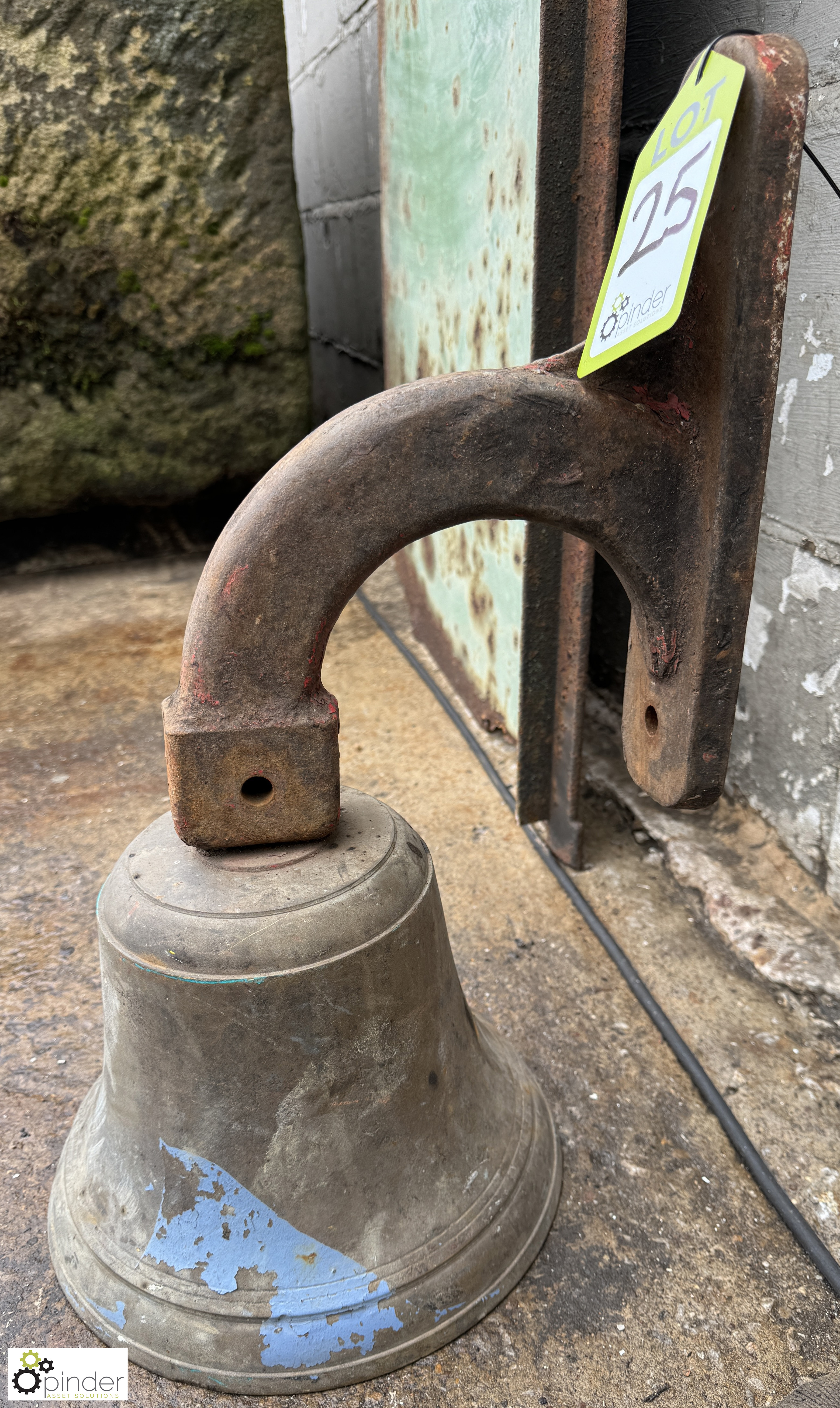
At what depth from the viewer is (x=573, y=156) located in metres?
1.31

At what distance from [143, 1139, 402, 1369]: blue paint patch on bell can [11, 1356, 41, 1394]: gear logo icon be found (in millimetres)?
163

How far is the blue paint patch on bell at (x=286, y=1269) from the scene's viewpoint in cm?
91

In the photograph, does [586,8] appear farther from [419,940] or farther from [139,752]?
[139,752]

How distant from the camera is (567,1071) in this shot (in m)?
1.27

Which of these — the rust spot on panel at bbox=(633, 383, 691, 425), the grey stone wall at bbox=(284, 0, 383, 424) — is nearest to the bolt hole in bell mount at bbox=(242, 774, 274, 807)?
the rust spot on panel at bbox=(633, 383, 691, 425)

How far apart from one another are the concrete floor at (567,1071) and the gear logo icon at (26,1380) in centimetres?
4

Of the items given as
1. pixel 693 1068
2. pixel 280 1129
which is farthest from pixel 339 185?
pixel 280 1129

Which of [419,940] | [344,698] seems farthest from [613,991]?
[344,698]

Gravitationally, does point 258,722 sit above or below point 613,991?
above

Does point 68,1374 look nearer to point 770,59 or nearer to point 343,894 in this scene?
point 343,894

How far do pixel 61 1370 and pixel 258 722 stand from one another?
67 cm

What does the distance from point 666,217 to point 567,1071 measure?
3.35 ft

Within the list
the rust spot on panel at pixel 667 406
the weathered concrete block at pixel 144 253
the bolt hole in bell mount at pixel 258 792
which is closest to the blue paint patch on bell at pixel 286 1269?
the bolt hole in bell mount at pixel 258 792

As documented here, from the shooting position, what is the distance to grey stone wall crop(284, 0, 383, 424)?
3.20 metres
